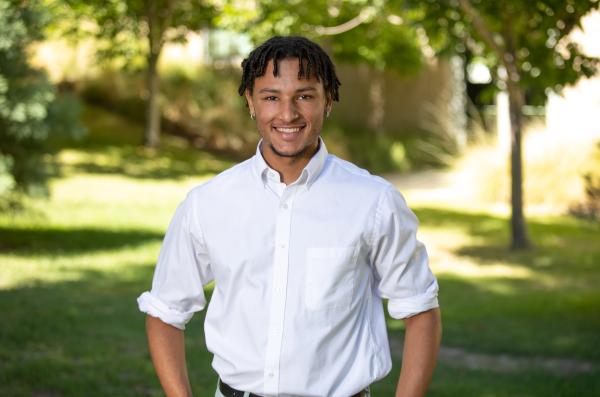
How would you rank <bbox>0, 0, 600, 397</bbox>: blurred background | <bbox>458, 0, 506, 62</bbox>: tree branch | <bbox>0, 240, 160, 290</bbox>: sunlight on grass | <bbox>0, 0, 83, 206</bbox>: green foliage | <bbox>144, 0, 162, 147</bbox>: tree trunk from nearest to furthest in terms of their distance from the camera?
<bbox>0, 0, 600, 397</bbox>: blurred background
<bbox>0, 240, 160, 290</bbox>: sunlight on grass
<bbox>0, 0, 83, 206</bbox>: green foliage
<bbox>458, 0, 506, 62</bbox>: tree branch
<bbox>144, 0, 162, 147</bbox>: tree trunk

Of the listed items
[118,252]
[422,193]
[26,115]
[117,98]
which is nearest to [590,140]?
[422,193]

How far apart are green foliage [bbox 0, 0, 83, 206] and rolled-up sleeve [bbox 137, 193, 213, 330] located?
8.44 meters

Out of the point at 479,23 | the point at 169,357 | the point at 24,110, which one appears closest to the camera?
the point at 169,357

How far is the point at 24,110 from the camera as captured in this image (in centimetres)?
1130

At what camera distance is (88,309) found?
30.2 feet

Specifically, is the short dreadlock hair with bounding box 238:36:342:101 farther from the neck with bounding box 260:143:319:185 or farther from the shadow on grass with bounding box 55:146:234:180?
the shadow on grass with bounding box 55:146:234:180

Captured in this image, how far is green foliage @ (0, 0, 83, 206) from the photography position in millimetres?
11070

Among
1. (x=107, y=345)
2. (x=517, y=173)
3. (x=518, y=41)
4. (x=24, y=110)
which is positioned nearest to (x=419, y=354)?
(x=107, y=345)

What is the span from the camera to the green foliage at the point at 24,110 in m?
11.1

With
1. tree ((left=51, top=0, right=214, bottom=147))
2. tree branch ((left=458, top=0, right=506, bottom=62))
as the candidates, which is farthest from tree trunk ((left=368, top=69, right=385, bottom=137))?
tree branch ((left=458, top=0, right=506, bottom=62))

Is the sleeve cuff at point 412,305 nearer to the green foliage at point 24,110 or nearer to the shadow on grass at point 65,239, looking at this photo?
the green foliage at point 24,110

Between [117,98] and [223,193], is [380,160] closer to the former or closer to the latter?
[117,98]

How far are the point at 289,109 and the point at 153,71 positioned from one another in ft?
68.8

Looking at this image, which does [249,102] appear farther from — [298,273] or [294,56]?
[298,273]
